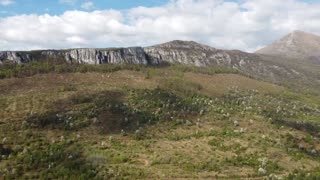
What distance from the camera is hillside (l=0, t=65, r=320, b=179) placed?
6794 cm

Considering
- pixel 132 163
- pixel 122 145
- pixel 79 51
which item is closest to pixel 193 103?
pixel 122 145

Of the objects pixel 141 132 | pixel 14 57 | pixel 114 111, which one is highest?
pixel 14 57

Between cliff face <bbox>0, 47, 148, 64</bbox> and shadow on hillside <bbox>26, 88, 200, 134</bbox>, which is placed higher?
cliff face <bbox>0, 47, 148, 64</bbox>

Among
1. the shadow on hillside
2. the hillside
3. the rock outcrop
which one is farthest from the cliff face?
the shadow on hillside

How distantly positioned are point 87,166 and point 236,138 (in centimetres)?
3564

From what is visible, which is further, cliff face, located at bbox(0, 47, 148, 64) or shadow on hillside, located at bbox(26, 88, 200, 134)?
cliff face, located at bbox(0, 47, 148, 64)

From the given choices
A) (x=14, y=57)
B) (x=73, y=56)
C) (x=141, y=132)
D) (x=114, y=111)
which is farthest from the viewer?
(x=73, y=56)

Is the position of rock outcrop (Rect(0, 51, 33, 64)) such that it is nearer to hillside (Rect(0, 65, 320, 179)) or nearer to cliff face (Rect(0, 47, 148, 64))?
cliff face (Rect(0, 47, 148, 64))

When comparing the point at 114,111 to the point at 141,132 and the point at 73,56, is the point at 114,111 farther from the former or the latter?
the point at 73,56

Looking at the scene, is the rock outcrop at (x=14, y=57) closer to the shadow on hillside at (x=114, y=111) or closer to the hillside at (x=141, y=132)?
the hillside at (x=141, y=132)

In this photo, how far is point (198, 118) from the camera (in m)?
108

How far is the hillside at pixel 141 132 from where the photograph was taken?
223 ft

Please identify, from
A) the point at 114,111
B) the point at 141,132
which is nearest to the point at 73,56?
the point at 114,111

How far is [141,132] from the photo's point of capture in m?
93.3
